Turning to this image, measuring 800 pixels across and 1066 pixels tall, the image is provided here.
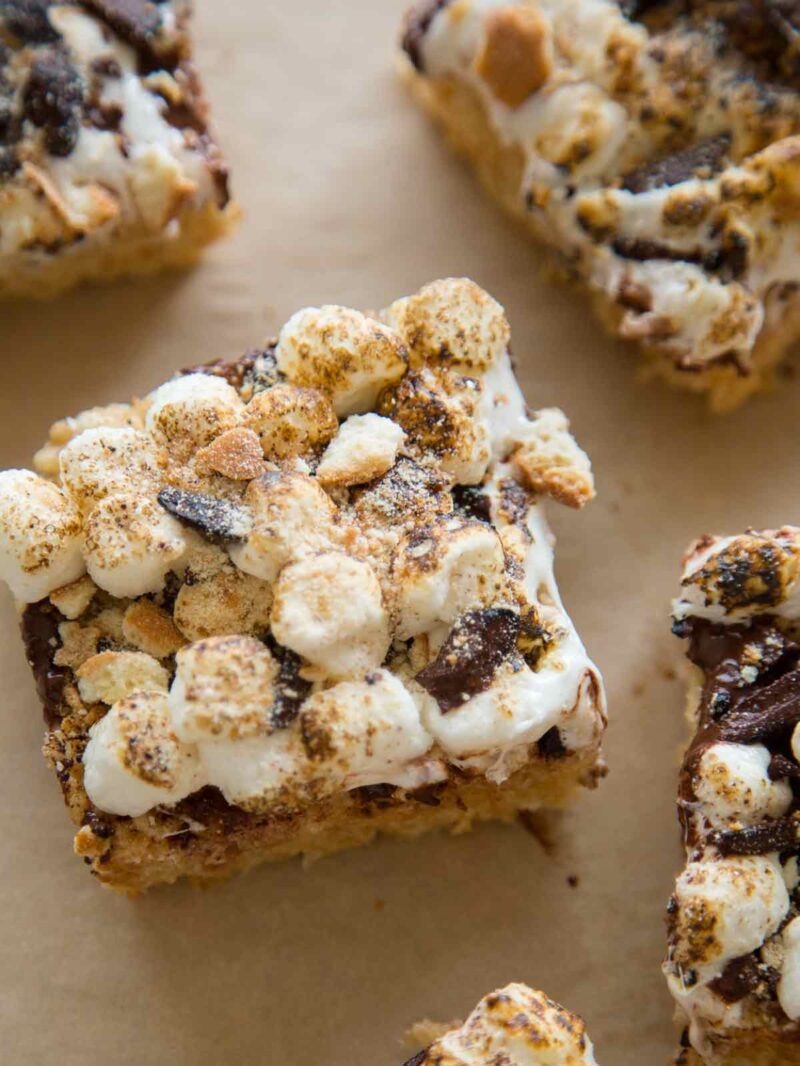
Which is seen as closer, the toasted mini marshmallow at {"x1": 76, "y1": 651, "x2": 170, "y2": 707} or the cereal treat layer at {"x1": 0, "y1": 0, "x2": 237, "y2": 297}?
the toasted mini marshmallow at {"x1": 76, "y1": 651, "x2": 170, "y2": 707}

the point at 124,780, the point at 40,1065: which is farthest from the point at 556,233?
the point at 40,1065

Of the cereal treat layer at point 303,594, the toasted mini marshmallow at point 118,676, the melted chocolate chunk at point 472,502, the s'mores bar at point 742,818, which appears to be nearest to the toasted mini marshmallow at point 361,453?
the cereal treat layer at point 303,594

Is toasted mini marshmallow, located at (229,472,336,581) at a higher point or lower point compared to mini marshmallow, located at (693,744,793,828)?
higher

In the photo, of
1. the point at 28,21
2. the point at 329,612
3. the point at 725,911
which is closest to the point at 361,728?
the point at 329,612

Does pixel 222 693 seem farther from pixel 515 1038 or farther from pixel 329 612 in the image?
pixel 515 1038

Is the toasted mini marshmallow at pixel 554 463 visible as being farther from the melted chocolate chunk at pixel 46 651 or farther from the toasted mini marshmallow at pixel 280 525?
the melted chocolate chunk at pixel 46 651

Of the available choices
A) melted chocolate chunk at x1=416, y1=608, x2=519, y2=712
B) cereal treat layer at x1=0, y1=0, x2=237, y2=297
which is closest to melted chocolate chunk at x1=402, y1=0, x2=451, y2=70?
cereal treat layer at x1=0, y1=0, x2=237, y2=297

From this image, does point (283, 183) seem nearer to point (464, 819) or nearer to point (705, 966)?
point (464, 819)

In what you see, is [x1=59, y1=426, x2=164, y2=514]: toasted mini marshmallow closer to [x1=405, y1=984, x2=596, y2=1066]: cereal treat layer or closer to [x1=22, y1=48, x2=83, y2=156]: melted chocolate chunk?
[x1=22, y1=48, x2=83, y2=156]: melted chocolate chunk
